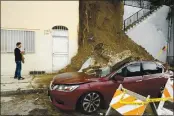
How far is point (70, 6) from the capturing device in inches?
521

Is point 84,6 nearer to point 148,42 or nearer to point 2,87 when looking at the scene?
point 148,42

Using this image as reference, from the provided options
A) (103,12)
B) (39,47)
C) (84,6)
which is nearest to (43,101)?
(39,47)

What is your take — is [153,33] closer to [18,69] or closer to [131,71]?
[18,69]

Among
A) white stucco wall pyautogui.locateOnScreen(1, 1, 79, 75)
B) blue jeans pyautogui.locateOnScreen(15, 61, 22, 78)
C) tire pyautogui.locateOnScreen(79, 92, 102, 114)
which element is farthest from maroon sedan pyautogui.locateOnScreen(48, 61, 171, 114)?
white stucco wall pyautogui.locateOnScreen(1, 1, 79, 75)

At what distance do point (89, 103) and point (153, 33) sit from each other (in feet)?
44.3

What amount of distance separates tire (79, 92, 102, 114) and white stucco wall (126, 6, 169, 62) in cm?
1159

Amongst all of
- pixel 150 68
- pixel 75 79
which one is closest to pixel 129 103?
pixel 75 79

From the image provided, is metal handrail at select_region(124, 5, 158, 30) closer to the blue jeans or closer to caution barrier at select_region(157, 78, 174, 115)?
the blue jeans

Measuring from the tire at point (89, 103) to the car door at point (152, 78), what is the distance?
5.75ft

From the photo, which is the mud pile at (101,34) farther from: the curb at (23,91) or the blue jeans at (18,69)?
the curb at (23,91)

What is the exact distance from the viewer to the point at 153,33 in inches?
723

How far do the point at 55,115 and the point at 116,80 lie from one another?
206 centimetres

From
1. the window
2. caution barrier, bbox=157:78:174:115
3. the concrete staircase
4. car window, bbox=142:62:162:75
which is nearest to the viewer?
caution barrier, bbox=157:78:174:115

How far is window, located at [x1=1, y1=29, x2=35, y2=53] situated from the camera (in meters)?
11.9
